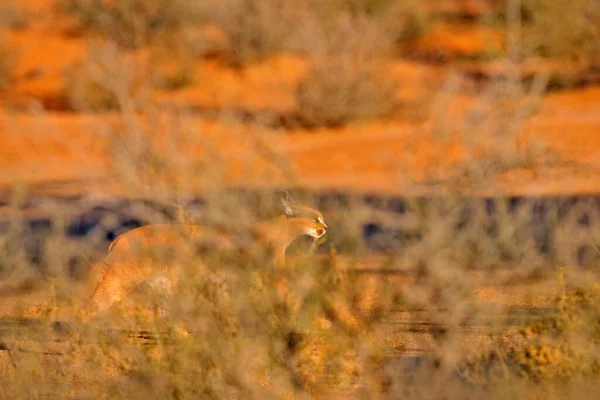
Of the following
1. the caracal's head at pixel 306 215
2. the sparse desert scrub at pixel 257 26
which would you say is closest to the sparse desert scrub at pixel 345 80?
the sparse desert scrub at pixel 257 26

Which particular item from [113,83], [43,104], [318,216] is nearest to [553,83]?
[43,104]

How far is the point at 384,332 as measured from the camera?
4.53m

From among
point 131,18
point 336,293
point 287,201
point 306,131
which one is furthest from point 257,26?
point 336,293

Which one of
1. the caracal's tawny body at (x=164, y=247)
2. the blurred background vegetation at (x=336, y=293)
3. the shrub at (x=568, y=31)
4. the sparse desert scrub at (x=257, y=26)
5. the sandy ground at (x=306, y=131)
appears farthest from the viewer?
the sparse desert scrub at (x=257, y=26)

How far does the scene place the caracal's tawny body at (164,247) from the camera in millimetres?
4617

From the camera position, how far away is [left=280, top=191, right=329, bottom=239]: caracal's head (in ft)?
17.5

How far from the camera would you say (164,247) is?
4707 mm

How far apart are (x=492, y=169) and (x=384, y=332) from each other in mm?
927

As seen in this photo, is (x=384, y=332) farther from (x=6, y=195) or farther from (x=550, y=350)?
(x=6, y=195)

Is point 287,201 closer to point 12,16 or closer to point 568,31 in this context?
point 568,31

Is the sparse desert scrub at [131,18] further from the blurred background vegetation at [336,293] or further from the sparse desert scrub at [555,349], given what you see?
the sparse desert scrub at [555,349]

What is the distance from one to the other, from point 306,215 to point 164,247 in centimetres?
154

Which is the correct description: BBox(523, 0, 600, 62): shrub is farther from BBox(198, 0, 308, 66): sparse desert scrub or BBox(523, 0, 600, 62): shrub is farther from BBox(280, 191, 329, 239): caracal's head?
BBox(280, 191, 329, 239): caracal's head

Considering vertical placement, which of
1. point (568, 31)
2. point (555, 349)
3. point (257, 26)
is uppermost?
point (257, 26)
